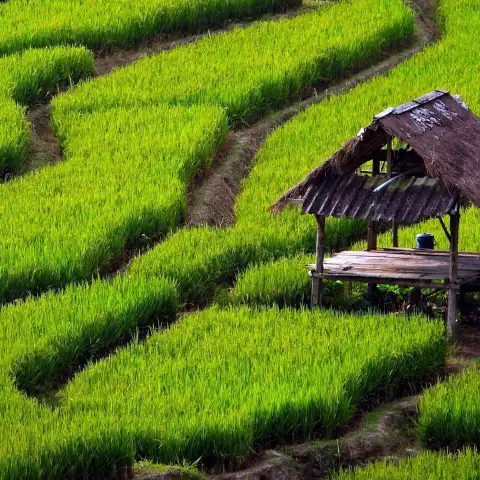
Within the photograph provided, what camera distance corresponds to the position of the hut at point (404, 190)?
398 inches

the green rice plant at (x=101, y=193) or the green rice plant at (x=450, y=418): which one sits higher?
the green rice plant at (x=101, y=193)

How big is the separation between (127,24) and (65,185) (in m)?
5.19

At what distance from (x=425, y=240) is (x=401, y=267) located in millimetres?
843

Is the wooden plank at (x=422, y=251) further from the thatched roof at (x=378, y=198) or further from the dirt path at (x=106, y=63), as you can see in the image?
the dirt path at (x=106, y=63)

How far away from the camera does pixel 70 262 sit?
1138 cm

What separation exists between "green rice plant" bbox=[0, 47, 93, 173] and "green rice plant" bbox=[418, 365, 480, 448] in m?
6.82

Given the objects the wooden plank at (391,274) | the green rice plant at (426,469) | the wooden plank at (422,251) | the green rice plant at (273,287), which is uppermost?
the wooden plank at (391,274)

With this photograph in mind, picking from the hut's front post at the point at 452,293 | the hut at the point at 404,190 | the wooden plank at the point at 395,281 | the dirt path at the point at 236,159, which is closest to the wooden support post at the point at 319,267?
the hut at the point at 404,190

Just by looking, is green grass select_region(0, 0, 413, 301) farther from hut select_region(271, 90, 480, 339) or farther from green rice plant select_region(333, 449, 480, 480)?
green rice plant select_region(333, 449, 480, 480)

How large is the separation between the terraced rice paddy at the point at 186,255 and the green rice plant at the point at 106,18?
0.03 meters

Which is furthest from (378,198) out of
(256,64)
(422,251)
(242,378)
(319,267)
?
(256,64)

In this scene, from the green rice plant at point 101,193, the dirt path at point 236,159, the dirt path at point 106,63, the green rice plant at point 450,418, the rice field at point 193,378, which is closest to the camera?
the rice field at point 193,378

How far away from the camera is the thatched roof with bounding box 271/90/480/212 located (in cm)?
1004

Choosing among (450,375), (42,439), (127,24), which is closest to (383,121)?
(450,375)
